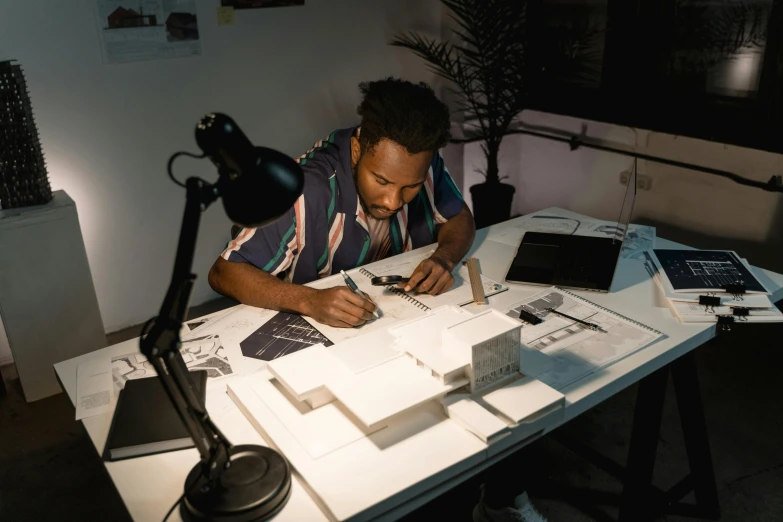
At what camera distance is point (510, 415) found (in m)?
1.10

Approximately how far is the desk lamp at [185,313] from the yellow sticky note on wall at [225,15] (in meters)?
2.25

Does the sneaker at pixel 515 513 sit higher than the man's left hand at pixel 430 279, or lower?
lower

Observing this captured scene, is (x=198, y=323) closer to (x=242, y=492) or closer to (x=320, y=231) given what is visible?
(x=320, y=231)

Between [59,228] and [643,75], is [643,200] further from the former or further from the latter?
[59,228]

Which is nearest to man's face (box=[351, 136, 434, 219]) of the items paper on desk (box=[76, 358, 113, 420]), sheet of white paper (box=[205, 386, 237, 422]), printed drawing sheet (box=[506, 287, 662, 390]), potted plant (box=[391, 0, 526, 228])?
printed drawing sheet (box=[506, 287, 662, 390])

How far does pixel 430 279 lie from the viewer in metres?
1.67

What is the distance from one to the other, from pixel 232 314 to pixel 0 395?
161cm

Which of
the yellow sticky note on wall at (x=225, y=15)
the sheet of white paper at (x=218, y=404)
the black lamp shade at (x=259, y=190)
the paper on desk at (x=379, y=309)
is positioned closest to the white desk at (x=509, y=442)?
the sheet of white paper at (x=218, y=404)

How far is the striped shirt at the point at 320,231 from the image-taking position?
171cm

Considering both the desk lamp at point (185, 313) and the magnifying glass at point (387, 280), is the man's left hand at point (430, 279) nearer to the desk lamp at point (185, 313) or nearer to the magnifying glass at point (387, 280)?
the magnifying glass at point (387, 280)

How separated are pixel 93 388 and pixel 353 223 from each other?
834 millimetres

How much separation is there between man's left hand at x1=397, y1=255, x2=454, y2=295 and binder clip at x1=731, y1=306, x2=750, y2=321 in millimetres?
666

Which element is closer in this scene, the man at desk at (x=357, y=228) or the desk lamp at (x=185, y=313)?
the desk lamp at (x=185, y=313)

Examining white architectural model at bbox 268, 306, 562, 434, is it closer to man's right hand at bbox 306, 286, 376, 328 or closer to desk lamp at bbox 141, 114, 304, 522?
desk lamp at bbox 141, 114, 304, 522
